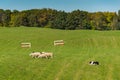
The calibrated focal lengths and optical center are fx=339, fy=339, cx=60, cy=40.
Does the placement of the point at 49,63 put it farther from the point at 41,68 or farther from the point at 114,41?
the point at 114,41

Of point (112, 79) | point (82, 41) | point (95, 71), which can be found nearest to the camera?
point (112, 79)

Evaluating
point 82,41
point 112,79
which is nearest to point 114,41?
point 82,41

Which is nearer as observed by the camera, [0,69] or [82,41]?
[0,69]

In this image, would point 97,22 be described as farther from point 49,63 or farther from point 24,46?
point 49,63

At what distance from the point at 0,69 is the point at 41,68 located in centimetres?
540

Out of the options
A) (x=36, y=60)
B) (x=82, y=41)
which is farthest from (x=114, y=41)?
(x=36, y=60)

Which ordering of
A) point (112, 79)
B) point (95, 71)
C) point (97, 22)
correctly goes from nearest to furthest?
point (112, 79), point (95, 71), point (97, 22)

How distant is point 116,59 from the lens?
173 ft

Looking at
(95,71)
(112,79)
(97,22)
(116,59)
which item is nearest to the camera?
(112,79)

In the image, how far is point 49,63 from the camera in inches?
1839

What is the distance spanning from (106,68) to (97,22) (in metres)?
149

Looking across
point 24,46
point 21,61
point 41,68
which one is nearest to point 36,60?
point 21,61

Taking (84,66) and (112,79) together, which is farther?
Result: (84,66)

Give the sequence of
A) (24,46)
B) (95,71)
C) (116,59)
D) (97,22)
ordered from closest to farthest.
→ (95,71) < (116,59) < (24,46) < (97,22)
